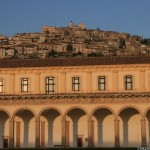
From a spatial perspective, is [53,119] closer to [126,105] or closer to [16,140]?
[16,140]

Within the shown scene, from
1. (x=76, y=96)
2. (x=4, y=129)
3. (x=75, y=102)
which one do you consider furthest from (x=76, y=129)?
(x=4, y=129)

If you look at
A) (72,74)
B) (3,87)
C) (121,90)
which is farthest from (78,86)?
(3,87)

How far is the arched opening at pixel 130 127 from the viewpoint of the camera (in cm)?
5503

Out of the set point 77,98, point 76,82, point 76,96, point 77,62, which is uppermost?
point 77,62

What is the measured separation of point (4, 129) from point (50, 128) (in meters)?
5.43

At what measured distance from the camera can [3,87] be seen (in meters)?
57.2

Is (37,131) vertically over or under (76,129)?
under

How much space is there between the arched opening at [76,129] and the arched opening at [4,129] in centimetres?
715

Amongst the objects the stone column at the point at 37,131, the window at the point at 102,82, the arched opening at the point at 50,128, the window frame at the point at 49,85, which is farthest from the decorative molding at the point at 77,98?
the arched opening at the point at 50,128

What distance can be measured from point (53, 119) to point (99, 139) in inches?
228

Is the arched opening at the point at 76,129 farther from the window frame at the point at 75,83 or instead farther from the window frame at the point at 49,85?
the window frame at the point at 49,85

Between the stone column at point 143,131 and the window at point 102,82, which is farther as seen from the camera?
the window at point 102,82

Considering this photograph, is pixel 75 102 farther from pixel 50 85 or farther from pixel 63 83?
pixel 50 85

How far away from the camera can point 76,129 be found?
5684cm
